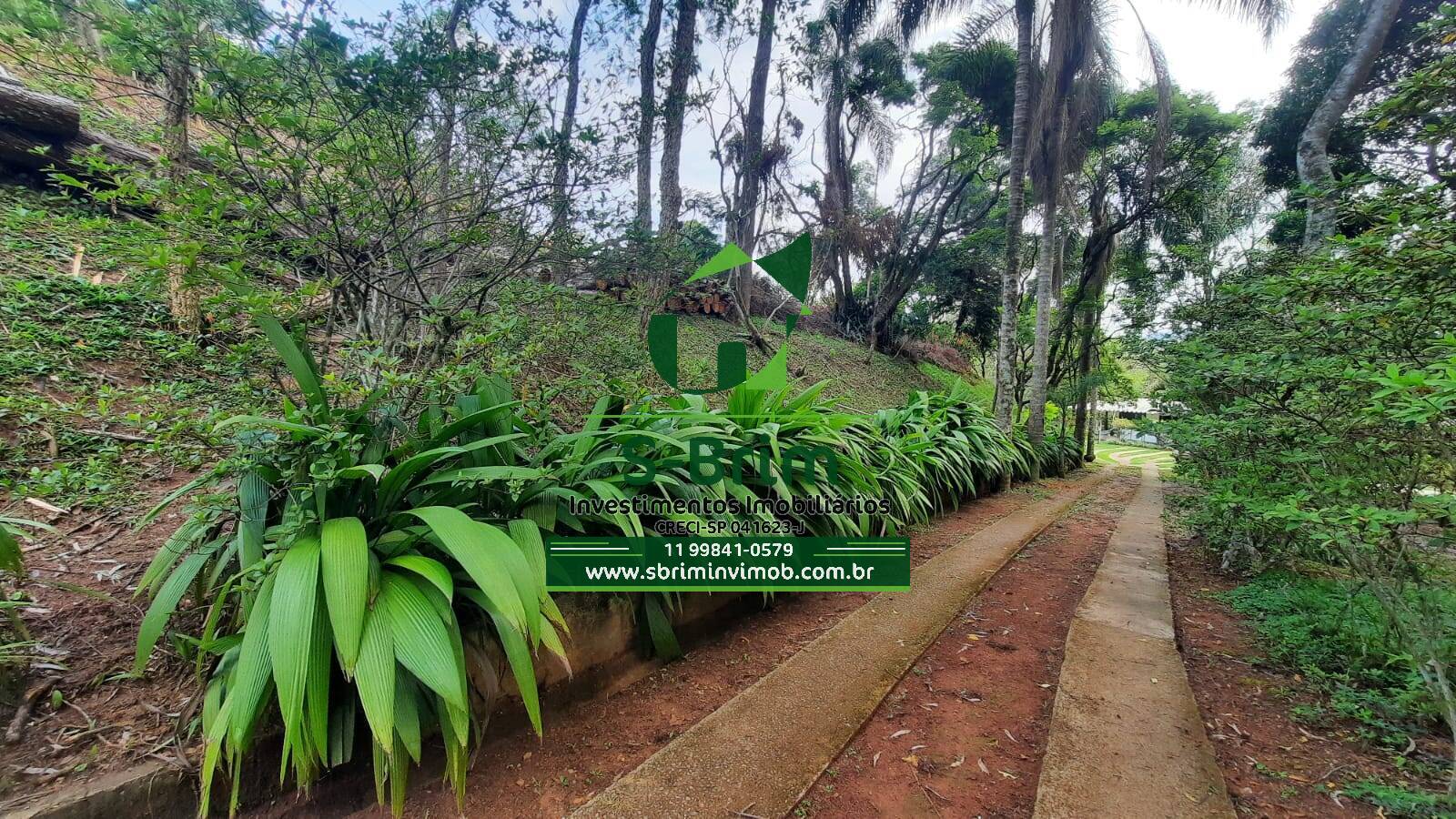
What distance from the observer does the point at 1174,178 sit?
7738 mm

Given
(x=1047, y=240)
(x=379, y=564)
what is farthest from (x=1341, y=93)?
(x=379, y=564)

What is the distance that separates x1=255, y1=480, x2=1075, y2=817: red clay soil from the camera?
1040 millimetres

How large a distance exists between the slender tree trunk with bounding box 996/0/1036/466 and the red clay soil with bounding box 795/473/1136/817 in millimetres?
4228

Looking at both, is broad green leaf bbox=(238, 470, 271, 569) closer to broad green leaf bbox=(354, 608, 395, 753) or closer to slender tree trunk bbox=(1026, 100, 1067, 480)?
broad green leaf bbox=(354, 608, 395, 753)

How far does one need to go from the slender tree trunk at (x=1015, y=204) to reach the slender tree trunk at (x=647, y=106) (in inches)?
163

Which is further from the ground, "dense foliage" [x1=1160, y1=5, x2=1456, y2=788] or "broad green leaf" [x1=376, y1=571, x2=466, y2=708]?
"dense foliage" [x1=1160, y1=5, x2=1456, y2=788]

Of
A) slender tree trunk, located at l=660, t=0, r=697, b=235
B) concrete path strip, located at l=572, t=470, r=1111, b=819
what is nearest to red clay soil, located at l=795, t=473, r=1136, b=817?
concrete path strip, located at l=572, t=470, r=1111, b=819

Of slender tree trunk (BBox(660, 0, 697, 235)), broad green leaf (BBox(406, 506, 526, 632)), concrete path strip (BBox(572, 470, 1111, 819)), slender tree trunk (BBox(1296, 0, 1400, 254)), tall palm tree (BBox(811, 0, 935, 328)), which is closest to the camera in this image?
broad green leaf (BBox(406, 506, 526, 632))

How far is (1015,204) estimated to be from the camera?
584 centimetres

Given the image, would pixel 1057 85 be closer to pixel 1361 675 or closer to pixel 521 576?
pixel 1361 675

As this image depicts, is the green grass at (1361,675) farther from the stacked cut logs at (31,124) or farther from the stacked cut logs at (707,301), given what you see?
the stacked cut logs at (707,301)

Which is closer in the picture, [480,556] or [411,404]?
[480,556]

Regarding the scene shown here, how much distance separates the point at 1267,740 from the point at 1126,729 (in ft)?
1.28

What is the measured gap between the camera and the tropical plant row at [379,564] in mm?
899
